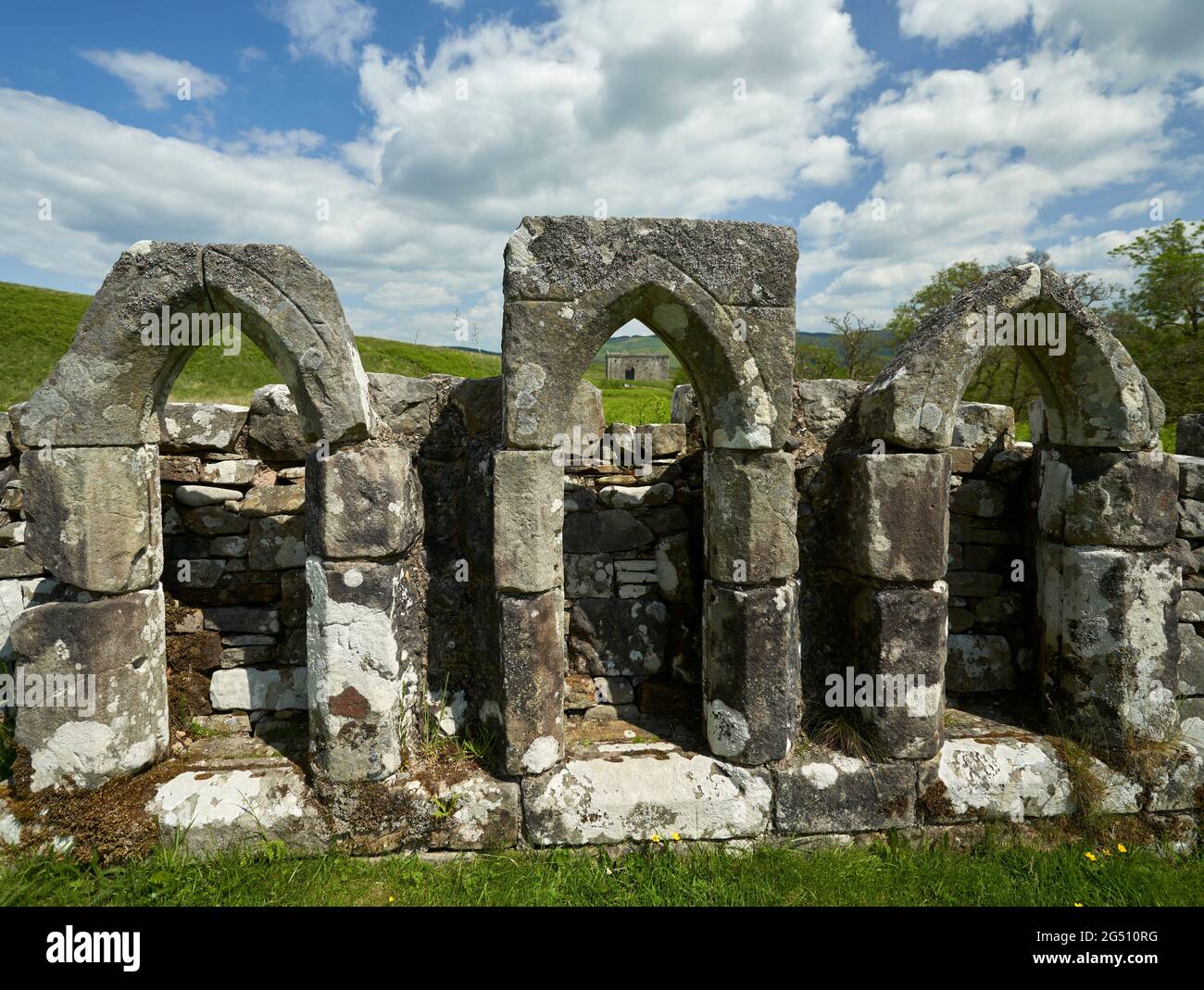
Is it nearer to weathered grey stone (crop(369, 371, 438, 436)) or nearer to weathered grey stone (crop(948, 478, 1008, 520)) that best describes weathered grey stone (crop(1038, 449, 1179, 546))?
weathered grey stone (crop(948, 478, 1008, 520))

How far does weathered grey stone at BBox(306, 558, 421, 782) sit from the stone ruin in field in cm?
2

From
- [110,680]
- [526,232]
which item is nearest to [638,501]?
[526,232]

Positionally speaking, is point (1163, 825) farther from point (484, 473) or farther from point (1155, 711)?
point (484, 473)

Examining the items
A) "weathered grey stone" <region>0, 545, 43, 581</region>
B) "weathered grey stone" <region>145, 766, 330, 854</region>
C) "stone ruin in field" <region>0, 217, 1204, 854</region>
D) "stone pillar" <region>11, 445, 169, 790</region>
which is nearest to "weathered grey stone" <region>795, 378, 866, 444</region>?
"stone ruin in field" <region>0, 217, 1204, 854</region>

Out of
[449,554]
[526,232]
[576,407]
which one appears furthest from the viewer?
[576,407]

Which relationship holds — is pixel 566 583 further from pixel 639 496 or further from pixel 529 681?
pixel 529 681

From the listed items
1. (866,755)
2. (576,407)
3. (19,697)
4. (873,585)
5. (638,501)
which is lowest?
(866,755)

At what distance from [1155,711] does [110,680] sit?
5711mm

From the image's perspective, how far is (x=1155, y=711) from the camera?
3.69m

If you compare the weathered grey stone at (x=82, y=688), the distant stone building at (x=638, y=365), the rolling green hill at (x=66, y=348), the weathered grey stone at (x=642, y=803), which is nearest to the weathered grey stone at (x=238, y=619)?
the weathered grey stone at (x=82, y=688)

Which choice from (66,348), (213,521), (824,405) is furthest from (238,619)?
(66,348)

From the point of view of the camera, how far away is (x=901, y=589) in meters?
3.48

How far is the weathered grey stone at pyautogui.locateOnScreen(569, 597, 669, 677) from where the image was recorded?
4.13m

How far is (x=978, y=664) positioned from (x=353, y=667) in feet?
13.0
